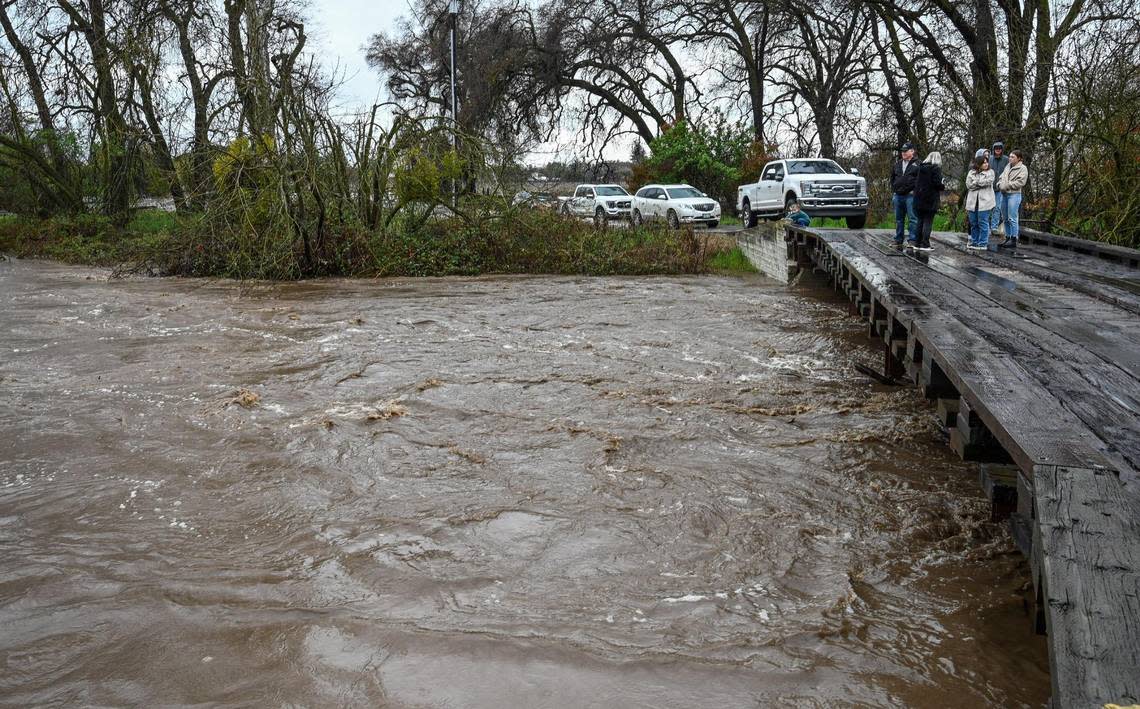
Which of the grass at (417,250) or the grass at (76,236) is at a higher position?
the grass at (76,236)

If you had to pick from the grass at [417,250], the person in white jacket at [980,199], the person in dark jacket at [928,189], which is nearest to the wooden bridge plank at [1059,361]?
the person in dark jacket at [928,189]

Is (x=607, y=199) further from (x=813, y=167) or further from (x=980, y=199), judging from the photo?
(x=980, y=199)

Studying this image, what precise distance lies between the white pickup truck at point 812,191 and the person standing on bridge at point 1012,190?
7.70 meters

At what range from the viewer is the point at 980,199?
1495 centimetres

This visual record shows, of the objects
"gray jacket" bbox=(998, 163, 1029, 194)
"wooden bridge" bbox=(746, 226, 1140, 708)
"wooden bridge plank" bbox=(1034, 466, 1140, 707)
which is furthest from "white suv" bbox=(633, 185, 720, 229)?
"wooden bridge plank" bbox=(1034, 466, 1140, 707)

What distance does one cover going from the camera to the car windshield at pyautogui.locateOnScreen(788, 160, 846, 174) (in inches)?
1004

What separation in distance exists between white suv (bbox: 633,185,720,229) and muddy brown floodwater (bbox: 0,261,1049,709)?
16166 millimetres

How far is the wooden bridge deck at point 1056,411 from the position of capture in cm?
360

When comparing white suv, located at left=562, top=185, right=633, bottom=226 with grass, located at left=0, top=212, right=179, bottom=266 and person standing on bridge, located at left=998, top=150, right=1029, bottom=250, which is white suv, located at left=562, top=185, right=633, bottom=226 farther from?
person standing on bridge, located at left=998, top=150, right=1029, bottom=250

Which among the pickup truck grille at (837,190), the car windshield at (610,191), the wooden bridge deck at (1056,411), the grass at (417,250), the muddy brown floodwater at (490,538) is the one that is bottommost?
the muddy brown floodwater at (490,538)

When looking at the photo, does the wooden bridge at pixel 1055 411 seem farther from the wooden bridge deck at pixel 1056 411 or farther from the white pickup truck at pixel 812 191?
the white pickup truck at pixel 812 191

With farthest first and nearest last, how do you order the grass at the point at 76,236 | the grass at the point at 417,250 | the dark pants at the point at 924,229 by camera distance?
the grass at the point at 76,236
the grass at the point at 417,250
the dark pants at the point at 924,229

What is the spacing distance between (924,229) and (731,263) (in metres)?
8.41

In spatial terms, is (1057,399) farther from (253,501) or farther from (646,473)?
(253,501)
